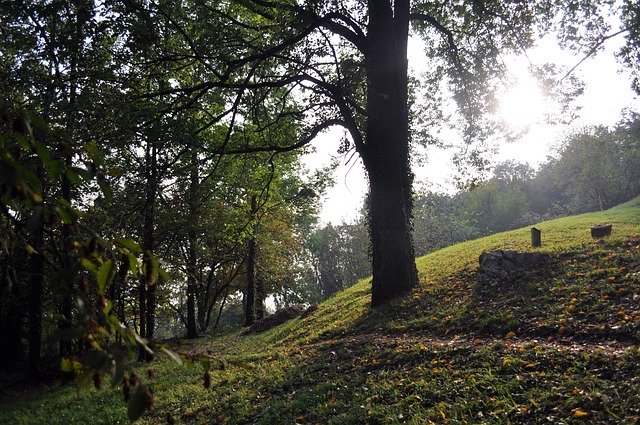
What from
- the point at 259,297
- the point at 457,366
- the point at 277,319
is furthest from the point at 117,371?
the point at 259,297

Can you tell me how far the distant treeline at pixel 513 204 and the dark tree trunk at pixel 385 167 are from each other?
110ft

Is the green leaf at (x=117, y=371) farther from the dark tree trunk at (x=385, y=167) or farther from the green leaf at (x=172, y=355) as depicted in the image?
the dark tree trunk at (x=385, y=167)

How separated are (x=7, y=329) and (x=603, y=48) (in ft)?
88.9

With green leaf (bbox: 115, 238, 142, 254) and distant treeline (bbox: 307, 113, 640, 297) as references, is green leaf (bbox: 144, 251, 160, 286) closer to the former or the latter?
green leaf (bbox: 115, 238, 142, 254)

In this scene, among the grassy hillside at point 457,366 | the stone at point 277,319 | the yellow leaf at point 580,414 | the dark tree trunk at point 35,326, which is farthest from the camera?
the stone at point 277,319

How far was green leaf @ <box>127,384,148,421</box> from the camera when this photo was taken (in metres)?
0.97

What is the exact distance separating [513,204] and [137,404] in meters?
70.1

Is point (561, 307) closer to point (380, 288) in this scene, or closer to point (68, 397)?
point (380, 288)

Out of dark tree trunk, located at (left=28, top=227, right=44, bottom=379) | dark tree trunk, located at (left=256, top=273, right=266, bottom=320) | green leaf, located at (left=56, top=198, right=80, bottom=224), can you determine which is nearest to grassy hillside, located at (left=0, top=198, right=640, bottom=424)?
green leaf, located at (left=56, top=198, right=80, bottom=224)

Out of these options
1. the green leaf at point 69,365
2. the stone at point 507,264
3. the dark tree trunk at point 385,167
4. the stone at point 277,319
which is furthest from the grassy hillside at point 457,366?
the stone at point 277,319

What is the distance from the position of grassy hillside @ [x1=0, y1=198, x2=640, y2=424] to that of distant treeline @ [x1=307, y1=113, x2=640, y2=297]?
115ft

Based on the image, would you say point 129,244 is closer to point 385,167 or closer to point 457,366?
point 457,366

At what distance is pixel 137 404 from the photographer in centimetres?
98

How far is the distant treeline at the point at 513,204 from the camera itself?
5269cm
